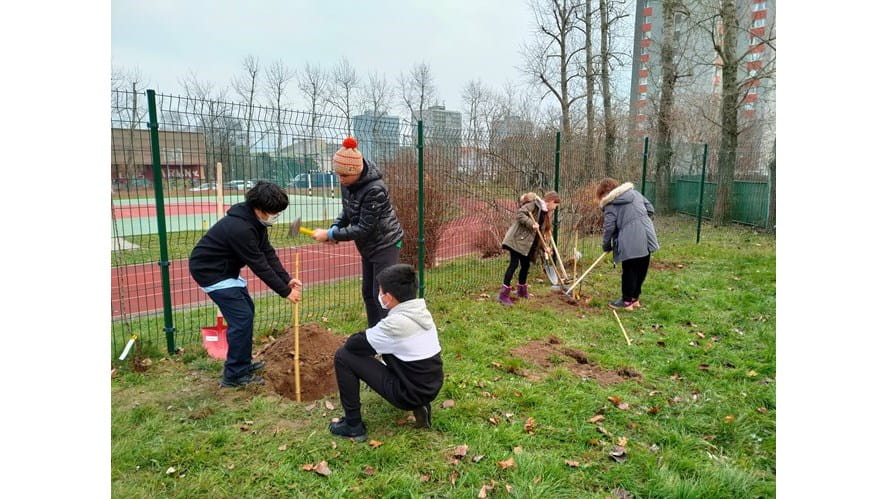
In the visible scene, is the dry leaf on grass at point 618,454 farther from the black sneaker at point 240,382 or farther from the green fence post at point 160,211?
the green fence post at point 160,211

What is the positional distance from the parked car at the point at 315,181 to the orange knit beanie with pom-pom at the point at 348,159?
1243 millimetres

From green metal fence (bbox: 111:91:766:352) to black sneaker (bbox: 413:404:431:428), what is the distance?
8.65ft

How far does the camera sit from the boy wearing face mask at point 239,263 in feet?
12.5

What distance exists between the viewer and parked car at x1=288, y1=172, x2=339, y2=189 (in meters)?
5.47

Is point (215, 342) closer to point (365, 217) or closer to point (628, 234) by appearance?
point (365, 217)

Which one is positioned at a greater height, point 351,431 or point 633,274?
point 633,274

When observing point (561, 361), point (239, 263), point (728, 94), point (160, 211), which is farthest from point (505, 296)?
point (728, 94)

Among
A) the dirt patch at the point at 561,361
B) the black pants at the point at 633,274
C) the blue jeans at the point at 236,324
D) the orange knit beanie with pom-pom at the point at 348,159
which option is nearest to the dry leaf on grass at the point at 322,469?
the blue jeans at the point at 236,324

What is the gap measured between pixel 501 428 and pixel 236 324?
219 cm

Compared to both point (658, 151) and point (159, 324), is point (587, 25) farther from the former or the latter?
point (159, 324)

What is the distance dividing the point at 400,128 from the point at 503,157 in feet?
6.82

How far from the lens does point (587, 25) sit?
19875mm

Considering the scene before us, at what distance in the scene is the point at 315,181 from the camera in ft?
18.4

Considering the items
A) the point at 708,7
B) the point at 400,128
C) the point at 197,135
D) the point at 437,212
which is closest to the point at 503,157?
the point at 437,212
